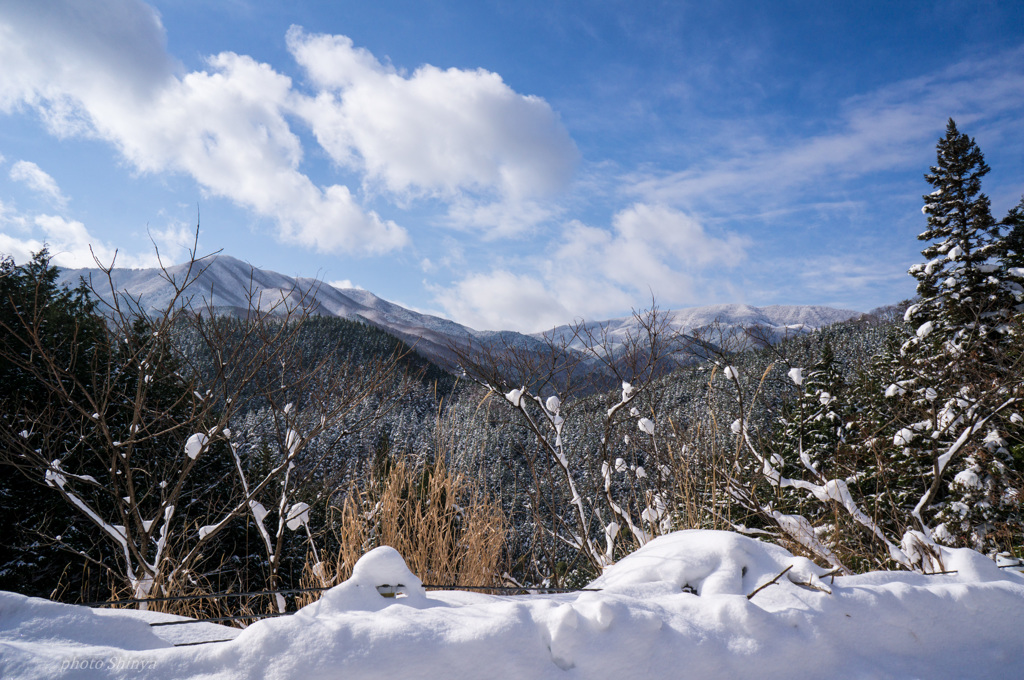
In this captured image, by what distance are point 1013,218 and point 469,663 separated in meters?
11.8

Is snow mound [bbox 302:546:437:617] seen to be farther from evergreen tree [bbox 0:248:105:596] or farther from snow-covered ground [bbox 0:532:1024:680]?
evergreen tree [bbox 0:248:105:596]

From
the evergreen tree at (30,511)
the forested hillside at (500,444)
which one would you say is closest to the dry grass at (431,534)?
the forested hillside at (500,444)

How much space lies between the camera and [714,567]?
1252 mm

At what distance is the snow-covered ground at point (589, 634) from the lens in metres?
0.81

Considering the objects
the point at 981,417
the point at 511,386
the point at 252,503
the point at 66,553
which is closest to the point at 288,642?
the point at 252,503

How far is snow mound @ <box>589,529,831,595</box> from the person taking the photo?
117 cm

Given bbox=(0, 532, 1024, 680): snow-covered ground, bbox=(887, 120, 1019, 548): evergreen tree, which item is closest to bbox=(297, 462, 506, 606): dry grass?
bbox=(0, 532, 1024, 680): snow-covered ground

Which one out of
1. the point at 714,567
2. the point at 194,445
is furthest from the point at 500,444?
the point at 714,567

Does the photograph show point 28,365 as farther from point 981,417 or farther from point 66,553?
point 66,553

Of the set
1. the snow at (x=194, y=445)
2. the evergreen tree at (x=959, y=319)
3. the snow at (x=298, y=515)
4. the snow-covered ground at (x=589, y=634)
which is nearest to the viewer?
the snow-covered ground at (x=589, y=634)

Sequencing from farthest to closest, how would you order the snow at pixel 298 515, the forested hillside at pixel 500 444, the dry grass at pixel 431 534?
the snow at pixel 298 515 → the forested hillside at pixel 500 444 → the dry grass at pixel 431 534

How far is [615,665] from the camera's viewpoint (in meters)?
0.87

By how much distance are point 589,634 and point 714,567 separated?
526 mm

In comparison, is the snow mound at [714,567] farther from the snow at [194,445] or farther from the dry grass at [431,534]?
the snow at [194,445]
